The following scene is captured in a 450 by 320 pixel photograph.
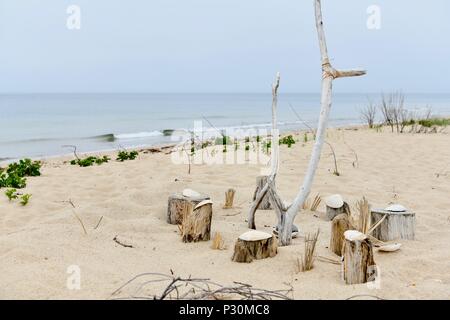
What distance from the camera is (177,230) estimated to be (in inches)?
165

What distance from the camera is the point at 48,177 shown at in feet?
21.7

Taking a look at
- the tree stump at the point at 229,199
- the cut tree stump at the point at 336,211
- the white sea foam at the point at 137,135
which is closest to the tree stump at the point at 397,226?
the cut tree stump at the point at 336,211

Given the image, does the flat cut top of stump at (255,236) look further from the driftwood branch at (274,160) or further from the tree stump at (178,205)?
the tree stump at (178,205)

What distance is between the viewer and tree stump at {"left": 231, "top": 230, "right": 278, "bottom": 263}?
3275mm

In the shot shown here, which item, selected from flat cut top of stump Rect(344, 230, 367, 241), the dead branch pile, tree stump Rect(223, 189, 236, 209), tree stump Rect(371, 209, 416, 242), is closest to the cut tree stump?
tree stump Rect(371, 209, 416, 242)

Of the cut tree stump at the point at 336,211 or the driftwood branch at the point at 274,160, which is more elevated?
the driftwood branch at the point at 274,160

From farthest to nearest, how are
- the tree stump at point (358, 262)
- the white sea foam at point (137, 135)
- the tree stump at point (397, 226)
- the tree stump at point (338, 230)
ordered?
the white sea foam at point (137, 135), the tree stump at point (397, 226), the tree stump at point (338, 230), the tree stump at point (358, 262)

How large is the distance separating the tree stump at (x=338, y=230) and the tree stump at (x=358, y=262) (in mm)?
488

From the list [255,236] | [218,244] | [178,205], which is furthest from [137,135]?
[255,236]

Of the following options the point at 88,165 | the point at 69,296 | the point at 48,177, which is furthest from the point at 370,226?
the point at 88,165

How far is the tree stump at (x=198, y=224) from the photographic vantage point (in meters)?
3.81

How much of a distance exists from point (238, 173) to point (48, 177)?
8.66 ft

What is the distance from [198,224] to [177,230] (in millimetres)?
452
